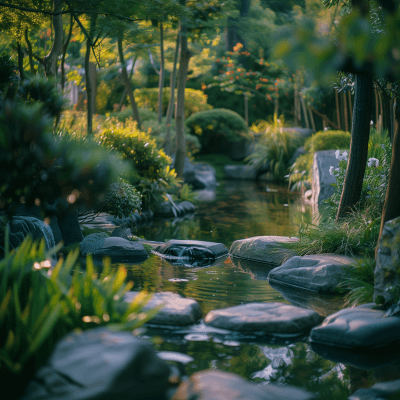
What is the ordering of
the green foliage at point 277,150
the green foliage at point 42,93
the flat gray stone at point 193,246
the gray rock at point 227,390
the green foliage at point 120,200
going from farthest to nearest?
the green foliage at point 277,150
the green foliage at point 120,200
the flat gray stone at point 193,246
the green foliage at point 42,93
the gray rock at point 227,390

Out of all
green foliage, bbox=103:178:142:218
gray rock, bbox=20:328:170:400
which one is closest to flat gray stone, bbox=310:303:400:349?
gray rock, bbox=20:328:170:400

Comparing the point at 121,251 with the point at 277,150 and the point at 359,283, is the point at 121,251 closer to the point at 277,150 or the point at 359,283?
the point at 359,283

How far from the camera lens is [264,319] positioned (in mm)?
3807

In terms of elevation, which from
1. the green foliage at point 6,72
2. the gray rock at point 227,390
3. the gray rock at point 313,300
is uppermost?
the green foliage at point 6,72

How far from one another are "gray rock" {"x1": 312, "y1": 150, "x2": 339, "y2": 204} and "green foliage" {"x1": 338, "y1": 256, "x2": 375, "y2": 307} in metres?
5.51

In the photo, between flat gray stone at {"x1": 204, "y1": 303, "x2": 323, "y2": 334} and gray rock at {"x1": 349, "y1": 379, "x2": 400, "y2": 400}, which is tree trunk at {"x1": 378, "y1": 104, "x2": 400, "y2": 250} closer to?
flat gray stone at {"x1": 204, "y1": 303, "x2": 323, "y2": 334}

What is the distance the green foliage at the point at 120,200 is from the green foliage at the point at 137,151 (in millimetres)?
1930

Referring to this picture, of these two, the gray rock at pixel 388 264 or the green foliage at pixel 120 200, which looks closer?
the gray rock at pixel 388 264

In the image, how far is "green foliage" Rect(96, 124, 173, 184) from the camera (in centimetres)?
929

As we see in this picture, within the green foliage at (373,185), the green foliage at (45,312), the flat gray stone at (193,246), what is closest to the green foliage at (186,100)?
the green foliage at (373,185)

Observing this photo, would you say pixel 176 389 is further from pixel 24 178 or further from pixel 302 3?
pixel 302 3

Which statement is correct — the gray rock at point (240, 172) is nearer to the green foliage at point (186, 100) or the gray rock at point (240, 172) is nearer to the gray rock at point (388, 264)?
the green foliage at point (186, 100)

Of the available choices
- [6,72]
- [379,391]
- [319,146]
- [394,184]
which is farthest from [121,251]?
[319,146]

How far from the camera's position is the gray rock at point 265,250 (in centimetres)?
627
